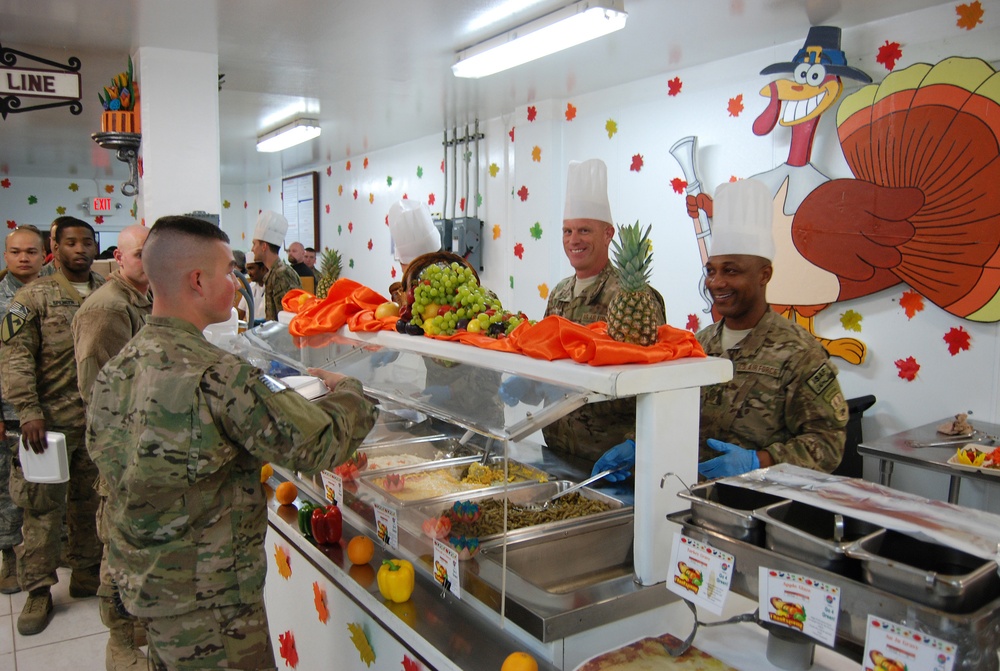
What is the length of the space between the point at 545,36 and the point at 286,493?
2763 mm

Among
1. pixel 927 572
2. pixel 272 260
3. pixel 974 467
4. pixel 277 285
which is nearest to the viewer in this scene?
pixel 927 572

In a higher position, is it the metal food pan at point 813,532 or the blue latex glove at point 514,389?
the blue latex glove at point 514,389

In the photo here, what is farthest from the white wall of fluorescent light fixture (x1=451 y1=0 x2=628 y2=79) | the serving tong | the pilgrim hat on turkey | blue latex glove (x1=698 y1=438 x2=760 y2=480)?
blue latex glove (x1=698 y1=438 x2=760 y2=480)

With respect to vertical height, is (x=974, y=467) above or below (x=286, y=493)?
above

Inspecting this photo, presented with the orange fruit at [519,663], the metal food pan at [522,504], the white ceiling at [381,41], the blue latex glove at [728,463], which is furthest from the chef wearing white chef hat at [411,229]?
the orange fruit at [519,663]

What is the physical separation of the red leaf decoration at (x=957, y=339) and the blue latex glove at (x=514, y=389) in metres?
2.87

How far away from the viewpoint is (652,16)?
3883 millimetres

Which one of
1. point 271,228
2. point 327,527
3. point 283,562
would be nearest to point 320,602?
point 327,527

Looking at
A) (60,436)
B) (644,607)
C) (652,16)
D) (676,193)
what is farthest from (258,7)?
(644,607)

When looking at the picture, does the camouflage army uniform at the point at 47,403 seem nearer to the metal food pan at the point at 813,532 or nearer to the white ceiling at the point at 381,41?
the white ceiling at the point at 381,41

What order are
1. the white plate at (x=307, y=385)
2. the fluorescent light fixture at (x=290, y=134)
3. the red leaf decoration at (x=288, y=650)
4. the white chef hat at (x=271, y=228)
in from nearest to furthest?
the red leaf decoration at (x=288, y=650) < the white plate at (x=307, y=385) < the white chef hat at (x=271, y=228) < the fluorescent light fixture at (x=290, y=134)

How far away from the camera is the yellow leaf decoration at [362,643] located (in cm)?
210

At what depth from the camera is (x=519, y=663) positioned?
1.55m

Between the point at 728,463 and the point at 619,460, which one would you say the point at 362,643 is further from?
the point at 728,463
